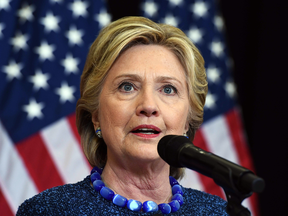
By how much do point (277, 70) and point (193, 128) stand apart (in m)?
1.85

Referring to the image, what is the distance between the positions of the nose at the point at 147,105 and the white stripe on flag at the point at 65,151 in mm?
1380

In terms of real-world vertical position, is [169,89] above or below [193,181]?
above

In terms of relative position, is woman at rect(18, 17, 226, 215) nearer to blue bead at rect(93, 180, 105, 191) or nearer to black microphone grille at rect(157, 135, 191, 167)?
blue bead at rect(93, 180, 105, 191)

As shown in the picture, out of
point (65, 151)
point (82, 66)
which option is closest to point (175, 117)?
point (65, 151)

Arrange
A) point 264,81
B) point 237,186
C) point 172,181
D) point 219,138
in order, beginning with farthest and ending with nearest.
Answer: point 264,81 → point 219,138 → point 172,181 → point 237,186

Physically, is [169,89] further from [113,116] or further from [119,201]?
[119,201]

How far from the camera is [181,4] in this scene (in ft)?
11.6

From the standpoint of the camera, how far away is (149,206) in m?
1.73

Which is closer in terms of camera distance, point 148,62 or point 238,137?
point 148,62

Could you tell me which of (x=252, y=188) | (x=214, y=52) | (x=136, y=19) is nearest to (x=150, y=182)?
(x=136, y=19)

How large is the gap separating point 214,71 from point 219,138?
607 millimetres

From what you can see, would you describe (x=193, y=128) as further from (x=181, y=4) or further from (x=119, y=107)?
(x=181, y=4)

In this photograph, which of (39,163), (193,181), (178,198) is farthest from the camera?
(193,181)

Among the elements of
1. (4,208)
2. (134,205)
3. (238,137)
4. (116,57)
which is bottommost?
(238,137)
